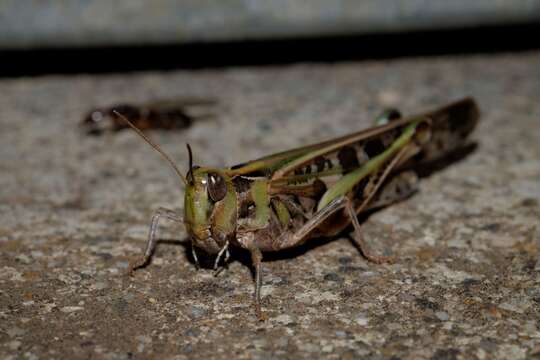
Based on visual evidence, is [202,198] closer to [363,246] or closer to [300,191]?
[300,191]

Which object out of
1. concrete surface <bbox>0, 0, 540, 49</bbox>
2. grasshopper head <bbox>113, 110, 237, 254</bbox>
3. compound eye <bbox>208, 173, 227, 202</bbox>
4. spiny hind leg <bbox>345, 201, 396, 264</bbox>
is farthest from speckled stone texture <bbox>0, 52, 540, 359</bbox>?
concrete surface <bbox>0, 0, 540, 49</bbox>

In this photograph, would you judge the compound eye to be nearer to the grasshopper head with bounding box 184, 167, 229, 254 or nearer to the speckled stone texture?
the grasshopper head with bounding box 184, 167, 229, 254

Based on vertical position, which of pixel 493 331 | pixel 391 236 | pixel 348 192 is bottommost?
pixel 493 331

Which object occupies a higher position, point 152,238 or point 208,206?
point 208,206

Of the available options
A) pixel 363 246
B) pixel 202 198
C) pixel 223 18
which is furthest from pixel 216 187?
pixel 223 18

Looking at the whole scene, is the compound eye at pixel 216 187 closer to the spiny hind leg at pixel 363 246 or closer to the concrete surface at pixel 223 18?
the spiny hind leg at pixel 363 246

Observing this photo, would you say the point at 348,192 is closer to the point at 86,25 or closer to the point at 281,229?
the point at 281,229

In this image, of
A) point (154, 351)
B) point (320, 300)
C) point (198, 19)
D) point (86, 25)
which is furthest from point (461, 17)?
point (154, 351)
